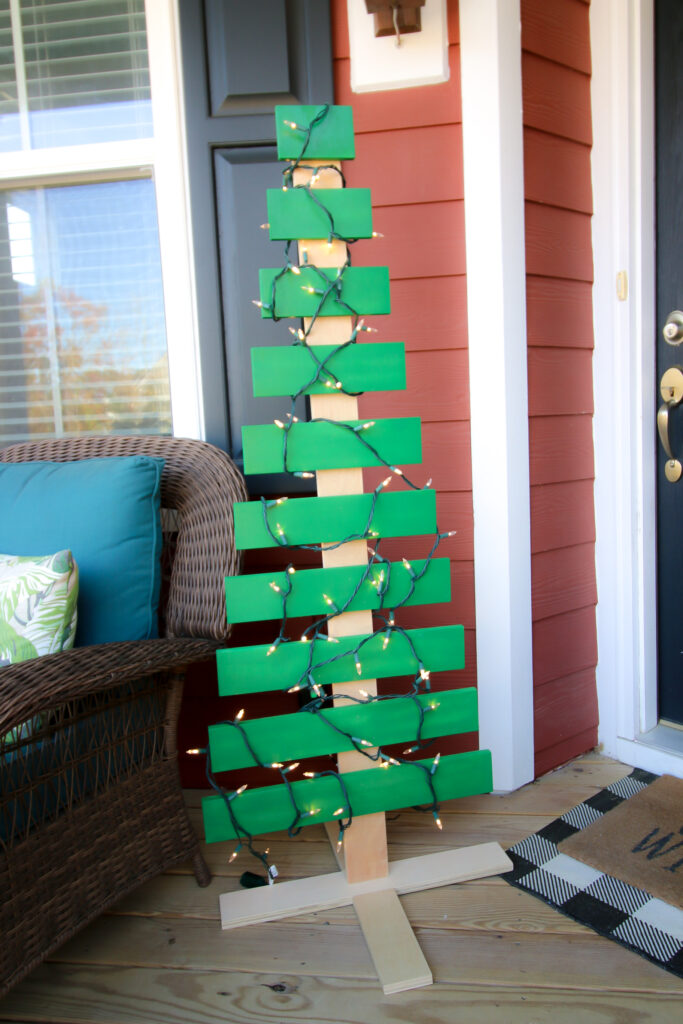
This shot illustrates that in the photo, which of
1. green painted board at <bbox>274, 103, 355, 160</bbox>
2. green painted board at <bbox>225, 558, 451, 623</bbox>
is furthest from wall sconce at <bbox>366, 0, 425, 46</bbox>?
green painted board at <bbox>225, 558, 451, 623</bbox>

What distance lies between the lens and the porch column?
4.90ft

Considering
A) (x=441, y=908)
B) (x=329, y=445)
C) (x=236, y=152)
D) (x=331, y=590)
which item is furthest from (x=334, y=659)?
(x=236, y=152)

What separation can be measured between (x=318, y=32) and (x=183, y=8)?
1.03 feet

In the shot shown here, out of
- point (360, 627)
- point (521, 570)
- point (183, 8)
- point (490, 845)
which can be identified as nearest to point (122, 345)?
point (183, 8)

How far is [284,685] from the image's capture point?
4.09 ft

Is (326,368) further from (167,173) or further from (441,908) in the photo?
(441,908)

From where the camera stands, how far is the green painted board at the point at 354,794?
1.24 m

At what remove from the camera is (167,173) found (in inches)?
64.0

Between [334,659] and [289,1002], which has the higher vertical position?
[334,659]

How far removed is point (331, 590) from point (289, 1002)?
0.66m

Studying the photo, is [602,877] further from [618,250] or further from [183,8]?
[183,8]

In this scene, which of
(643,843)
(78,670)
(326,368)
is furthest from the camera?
(643,843)

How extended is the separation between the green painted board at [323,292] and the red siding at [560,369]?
530 millimetres

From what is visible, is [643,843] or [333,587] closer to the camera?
[333,587]
